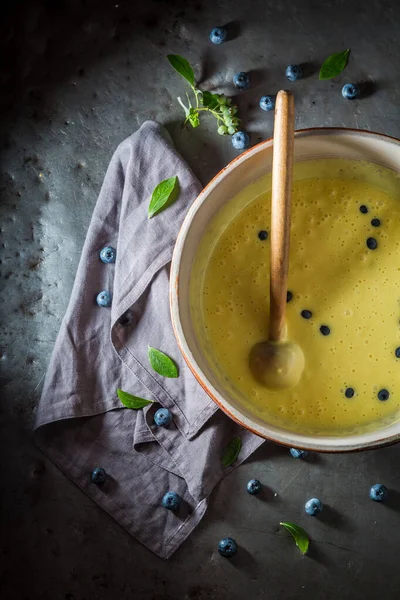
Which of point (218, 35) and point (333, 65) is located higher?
point (218, 35)

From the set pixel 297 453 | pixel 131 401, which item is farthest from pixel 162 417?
pixel 297 453

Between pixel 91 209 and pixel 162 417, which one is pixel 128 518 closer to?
pixel 162 417

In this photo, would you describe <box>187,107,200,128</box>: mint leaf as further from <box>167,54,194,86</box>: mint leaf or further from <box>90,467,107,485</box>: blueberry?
<box>90,467,107,485</box>: blueberry

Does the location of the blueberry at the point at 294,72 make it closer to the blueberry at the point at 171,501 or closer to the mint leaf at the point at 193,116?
the mint leaf at the point at 193,116

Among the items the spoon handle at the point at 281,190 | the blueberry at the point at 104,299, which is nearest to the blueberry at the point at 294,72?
the spoon handle at the point at 281,190

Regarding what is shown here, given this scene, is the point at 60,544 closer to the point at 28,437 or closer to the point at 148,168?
the point at 28,437

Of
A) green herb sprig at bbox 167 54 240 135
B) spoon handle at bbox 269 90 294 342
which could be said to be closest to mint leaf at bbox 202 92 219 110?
green herb sprig at bbox 167 54 240 135
